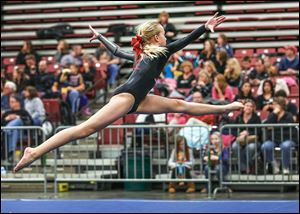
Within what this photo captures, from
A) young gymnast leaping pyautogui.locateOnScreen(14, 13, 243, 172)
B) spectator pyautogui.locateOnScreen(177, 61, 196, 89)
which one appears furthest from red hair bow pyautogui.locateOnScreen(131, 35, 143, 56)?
spectator pyautogui.locateOnScreen(177, 61, 196, 89)

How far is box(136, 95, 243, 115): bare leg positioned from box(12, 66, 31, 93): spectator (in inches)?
332

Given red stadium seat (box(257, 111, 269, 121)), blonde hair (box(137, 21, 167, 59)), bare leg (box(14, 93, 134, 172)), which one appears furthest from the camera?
red stadium seat (box(257, 111, 269, 121))

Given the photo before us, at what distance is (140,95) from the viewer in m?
6.18

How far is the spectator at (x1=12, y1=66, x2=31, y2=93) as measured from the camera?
14.5 metres

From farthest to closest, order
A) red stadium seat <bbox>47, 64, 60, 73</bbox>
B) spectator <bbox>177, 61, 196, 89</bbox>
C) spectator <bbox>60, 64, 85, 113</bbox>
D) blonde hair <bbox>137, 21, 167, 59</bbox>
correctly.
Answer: red stadium seat <bbox>47, 64, 60, 73</bbox>
spectator <bbox>60, 64, 85, 113</bbox>
spectator <bbox>177, 61, 196, 89</bbox>
blonde hair <bbox>137, 21, 167, 59</bbox>

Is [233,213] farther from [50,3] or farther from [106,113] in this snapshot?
[50,3]

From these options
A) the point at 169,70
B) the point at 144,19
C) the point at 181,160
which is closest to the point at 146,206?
the point at 181,160

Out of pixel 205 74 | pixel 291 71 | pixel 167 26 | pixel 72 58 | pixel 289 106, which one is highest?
pixel 167 26

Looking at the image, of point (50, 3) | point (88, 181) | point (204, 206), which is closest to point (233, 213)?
point (204, 206)

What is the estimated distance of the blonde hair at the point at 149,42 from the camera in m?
6.24

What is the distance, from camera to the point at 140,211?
960 centimetres

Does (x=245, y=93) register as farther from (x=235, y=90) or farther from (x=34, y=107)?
(x=34, y=107)

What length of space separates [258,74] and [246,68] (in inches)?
20.7

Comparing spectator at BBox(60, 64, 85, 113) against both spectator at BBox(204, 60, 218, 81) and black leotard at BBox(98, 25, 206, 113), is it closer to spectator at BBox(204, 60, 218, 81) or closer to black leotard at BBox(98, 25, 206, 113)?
spectator at BBox(204, 60, 218, 81)
